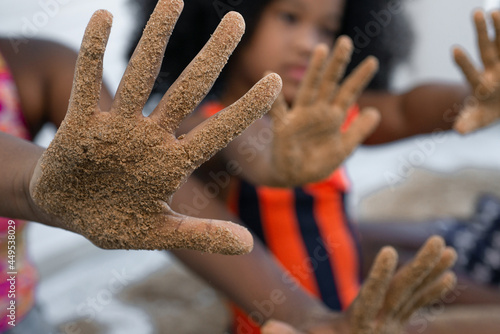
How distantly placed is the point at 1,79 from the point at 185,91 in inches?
14.0

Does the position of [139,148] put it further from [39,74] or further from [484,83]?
[484,83]

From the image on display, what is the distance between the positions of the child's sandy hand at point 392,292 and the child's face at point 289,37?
43 cm

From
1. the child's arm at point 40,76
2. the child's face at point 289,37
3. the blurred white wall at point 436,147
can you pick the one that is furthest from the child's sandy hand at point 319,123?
the blurred white wall at point 436,147

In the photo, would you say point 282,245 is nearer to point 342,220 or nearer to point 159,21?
point 342,220

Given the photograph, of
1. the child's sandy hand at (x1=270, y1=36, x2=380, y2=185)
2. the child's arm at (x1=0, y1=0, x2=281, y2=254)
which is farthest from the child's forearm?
the child's sandy hand at (x1=270, y1=36, x2=380, y2=185)

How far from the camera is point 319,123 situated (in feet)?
2.34

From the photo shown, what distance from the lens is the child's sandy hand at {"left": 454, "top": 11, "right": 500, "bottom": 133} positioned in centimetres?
78

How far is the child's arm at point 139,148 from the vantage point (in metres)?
0.37

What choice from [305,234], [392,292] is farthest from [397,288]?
[305,234]

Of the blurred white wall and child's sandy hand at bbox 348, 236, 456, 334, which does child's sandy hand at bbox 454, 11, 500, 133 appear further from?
the blurred white wall

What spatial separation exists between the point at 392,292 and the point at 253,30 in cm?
55

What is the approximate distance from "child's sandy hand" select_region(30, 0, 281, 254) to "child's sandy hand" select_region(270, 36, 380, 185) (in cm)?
29

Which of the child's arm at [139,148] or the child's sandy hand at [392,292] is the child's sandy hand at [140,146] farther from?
the child's sandy hand at [392,292]

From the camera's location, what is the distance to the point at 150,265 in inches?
51.6
